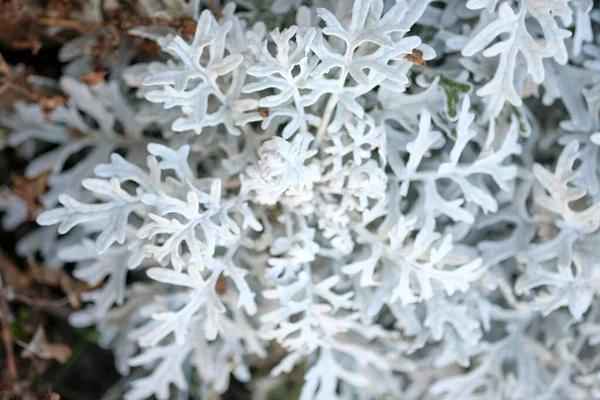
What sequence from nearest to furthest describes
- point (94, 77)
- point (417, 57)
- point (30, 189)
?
point (417, 57)
point (94, 77)
point (30, 189)

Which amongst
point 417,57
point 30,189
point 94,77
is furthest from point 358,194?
point 30,189

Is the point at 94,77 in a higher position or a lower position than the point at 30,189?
higher

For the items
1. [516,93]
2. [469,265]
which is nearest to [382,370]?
[469,265]

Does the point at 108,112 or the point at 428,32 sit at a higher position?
the point at 428,32

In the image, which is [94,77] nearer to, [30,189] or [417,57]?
[30,189]

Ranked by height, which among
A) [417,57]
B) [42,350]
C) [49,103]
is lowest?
[42,350]

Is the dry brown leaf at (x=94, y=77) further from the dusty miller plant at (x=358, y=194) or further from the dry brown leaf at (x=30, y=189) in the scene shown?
the dry brown leaf at (x=30, y=189)

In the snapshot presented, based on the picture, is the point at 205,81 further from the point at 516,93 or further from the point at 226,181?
the point at 516,93

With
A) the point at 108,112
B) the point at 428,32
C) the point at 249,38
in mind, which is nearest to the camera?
the point at 249,38
